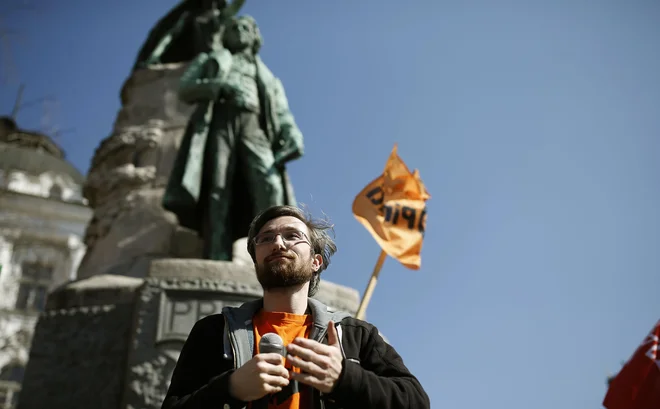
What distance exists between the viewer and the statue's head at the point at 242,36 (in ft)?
22.0

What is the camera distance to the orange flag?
6.46 m

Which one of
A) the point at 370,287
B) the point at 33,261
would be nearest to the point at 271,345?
the point at 370,287

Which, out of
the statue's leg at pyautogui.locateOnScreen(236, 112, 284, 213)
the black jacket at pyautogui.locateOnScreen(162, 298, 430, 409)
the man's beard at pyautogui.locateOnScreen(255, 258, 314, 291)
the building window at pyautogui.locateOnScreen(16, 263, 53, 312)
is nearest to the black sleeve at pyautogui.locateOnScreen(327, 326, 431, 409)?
the black jacket at pyautogui.locateOnScreen(162, 298, 430, 409)

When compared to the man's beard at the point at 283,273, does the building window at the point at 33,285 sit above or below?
above

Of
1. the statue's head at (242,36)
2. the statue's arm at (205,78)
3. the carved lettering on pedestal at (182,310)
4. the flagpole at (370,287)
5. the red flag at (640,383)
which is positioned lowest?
the red flag at (640,383)

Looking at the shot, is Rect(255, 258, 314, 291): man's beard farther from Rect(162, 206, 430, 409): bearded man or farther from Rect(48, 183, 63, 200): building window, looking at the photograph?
Rect(48, 183, 63, 200): building window

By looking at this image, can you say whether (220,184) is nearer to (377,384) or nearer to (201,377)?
(201,377)

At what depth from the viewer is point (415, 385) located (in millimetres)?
1995

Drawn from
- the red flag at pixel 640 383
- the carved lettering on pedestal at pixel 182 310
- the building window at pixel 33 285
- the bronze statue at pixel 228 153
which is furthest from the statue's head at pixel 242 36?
the building window at pixel 33 285

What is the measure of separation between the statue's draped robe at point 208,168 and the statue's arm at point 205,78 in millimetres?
21

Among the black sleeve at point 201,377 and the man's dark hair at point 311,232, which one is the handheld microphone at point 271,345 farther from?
the man's dark hair at point 311,232

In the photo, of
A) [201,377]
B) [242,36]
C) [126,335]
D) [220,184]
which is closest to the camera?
[201,377]

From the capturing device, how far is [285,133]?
623 cm

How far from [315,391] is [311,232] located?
578 mm
